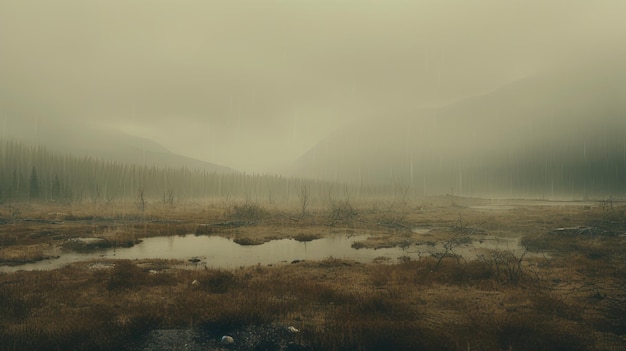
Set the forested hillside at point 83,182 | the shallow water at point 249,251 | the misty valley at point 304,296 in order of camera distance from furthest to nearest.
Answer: the forested hillside at point 83,182
the shallow water at point 249,251
the misty valley at point 304,296

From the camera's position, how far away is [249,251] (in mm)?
34562

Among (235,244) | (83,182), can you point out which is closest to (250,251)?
(235,244)

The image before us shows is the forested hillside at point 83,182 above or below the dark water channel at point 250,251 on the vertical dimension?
above

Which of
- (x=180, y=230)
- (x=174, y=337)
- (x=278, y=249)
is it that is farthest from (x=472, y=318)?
(x=180, y=230)

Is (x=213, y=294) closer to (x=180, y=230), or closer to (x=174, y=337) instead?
(x=174, y=337)

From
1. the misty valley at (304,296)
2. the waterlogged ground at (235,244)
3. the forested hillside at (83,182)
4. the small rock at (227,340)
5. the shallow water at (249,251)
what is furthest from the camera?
the forested hillside at (83,182)

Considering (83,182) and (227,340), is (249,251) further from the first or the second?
(83,182)

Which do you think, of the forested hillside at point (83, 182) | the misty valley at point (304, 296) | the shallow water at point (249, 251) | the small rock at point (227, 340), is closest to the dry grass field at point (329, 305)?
the misty valley at point (304, 296)

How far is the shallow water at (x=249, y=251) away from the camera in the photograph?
29.3 m

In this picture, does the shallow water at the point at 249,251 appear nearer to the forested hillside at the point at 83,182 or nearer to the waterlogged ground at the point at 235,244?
the waterlogged ground at the point at 235,244

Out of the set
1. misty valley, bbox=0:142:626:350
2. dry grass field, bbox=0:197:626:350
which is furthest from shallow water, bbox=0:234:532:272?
dry grass field, bbox=0:197:626:350

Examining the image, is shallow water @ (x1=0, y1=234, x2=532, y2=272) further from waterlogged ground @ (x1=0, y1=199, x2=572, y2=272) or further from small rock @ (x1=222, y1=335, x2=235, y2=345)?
small rock @ (x1=222, y1=335, x2=235, y2=345)

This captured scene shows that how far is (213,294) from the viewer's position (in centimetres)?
1733

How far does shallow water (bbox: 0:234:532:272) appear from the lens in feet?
96.1
